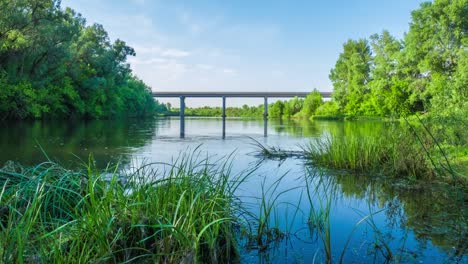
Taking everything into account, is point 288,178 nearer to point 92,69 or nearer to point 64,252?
point 64,252

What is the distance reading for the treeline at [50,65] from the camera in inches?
1077

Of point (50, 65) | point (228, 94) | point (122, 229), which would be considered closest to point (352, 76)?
point (228, 94)

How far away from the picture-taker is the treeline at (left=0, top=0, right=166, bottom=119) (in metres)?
27.3

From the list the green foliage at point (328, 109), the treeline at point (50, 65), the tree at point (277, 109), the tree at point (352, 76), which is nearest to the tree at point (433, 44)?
the tree at point (352, 76)

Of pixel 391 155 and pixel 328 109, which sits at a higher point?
pixel 328 109

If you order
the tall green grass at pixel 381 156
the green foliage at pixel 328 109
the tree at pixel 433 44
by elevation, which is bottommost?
the tall green grass at pixel 381 156

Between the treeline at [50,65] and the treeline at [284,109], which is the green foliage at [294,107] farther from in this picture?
the treeline at [50,65]

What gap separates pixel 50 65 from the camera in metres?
33.5

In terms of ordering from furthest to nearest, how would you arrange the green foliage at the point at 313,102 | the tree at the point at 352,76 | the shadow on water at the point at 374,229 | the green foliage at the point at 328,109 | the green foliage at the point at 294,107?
the green foliage at the point at 294,107
the green foliage at the point at 313,102
the green foliage at the point at 328,109
the tree at the point at 352,76
the shadow on water at the point at 374,229

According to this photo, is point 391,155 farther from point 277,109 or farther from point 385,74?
point 277,109

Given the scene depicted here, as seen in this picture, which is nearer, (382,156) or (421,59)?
(382,156)

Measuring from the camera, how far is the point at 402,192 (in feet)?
23.5

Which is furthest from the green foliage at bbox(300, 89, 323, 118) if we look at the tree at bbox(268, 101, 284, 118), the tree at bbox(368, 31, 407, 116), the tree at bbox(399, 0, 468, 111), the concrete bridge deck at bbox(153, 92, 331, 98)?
the tree at bbox(399, 0, 468, 111)

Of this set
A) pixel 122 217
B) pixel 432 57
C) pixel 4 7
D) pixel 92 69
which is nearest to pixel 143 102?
pixel 92 69
